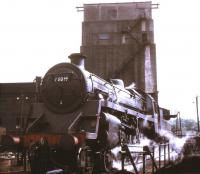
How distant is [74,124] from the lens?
Result: 888cm

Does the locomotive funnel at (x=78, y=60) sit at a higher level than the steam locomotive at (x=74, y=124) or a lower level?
higher

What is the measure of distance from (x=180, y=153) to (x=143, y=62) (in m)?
Answer: 15.9

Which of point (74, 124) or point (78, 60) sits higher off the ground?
point (78, 60)

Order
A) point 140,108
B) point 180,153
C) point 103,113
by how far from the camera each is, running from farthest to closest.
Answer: point 180,153, point 140,108, point 103,113

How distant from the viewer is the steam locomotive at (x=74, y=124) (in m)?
8.19

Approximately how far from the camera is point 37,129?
9.48m

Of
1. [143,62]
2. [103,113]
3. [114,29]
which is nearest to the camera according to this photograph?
[103,113]

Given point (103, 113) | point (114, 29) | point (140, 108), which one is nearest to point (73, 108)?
point (103, 113)

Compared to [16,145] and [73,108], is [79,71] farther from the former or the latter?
[16,145]

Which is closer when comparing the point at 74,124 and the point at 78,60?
the point at 74,124

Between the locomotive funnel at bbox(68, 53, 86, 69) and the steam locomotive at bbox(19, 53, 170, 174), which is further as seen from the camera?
the locomotive funnel at bbox(68, 53, 86, 69)

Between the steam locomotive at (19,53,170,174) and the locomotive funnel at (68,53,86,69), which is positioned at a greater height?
the locomotive funnel at (68,53,86,69)

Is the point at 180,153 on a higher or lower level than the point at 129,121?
lower

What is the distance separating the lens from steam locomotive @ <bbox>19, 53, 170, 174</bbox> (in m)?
8.19
